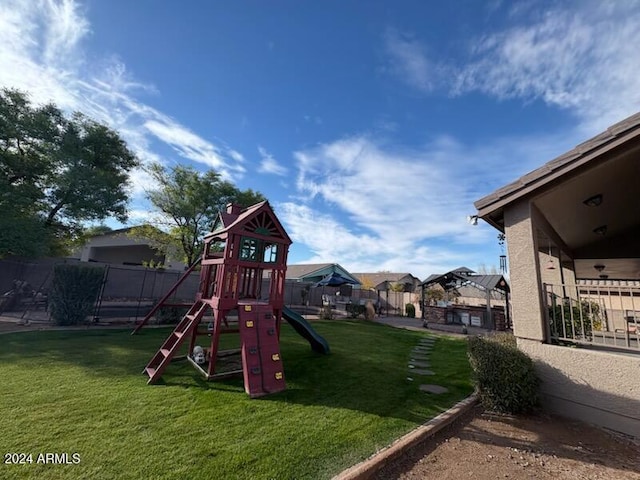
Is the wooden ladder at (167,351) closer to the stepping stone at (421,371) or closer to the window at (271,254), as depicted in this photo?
the window at (271,254)

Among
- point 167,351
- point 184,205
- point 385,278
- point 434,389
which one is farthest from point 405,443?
point 385,278

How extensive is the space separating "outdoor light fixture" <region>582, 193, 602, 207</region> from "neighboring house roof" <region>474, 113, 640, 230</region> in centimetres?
170

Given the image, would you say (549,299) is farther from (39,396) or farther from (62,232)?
(62,232)

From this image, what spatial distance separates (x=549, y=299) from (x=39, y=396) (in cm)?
845

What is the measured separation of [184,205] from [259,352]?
13465 millimetres

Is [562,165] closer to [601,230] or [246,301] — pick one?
[601,230]

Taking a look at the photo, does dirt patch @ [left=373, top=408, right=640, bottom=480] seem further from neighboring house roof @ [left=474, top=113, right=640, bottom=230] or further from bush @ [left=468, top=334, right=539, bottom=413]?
neighboring house roof @ [left=474, top=113, right=640, bottom=230]

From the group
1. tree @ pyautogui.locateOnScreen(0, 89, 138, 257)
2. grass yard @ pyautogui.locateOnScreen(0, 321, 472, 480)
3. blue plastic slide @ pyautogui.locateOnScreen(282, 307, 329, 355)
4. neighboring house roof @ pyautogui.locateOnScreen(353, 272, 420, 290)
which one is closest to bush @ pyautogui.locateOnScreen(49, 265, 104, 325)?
grass yard @ pyautogui.locateOnScreen(0, 321, 472, 480)

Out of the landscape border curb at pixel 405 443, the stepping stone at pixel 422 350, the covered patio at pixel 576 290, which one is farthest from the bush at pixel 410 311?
the landscape border curb at pixel 405 443

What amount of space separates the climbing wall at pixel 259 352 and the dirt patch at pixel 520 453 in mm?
2341

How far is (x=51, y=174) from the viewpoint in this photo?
13.7 meters

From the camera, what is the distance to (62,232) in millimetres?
15250

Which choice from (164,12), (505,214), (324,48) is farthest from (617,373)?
(164,12)

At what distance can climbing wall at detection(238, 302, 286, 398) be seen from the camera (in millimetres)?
4363
